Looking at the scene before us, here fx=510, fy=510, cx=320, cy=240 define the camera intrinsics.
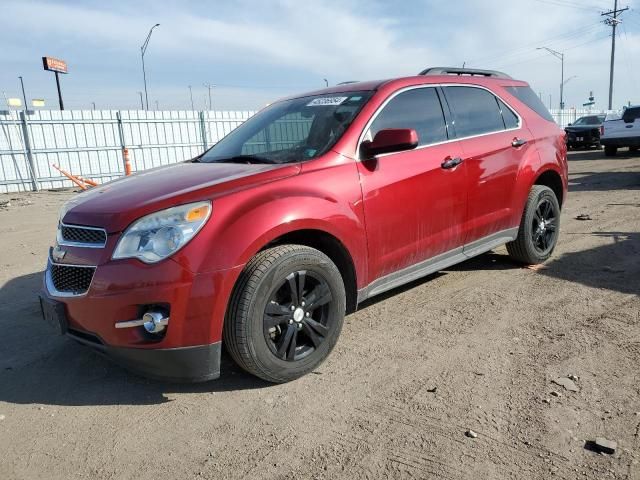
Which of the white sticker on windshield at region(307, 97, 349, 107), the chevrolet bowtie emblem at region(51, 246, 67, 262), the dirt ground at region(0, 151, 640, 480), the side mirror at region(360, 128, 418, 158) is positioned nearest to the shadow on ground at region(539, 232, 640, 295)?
the dirt ground at region(0, 151, 640, 480)

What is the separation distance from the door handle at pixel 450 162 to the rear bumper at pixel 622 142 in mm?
15870

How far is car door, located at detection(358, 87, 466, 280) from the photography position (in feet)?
11.5

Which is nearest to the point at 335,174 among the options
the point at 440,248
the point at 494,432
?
the point at 440,248

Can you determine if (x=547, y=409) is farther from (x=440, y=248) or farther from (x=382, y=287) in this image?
(x=440, y=248)

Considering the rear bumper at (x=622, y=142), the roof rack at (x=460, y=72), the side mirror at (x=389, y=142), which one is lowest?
the rear bumper at (x=622, y=142)

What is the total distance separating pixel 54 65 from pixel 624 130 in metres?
21.3

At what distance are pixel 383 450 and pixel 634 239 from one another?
507 cm

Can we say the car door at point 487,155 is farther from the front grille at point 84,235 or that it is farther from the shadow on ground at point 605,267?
the front grille at point 84,235

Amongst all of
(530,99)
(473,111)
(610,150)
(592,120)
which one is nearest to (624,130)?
(610,150)

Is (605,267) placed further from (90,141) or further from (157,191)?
(90,141)

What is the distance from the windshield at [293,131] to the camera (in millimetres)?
3534

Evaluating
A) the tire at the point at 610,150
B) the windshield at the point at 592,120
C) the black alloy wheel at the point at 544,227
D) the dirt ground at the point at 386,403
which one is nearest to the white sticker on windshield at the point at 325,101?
the dirt ground at the point at 386,403

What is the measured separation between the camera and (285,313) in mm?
2988

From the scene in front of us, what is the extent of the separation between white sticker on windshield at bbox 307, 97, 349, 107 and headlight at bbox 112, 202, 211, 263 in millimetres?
1576
